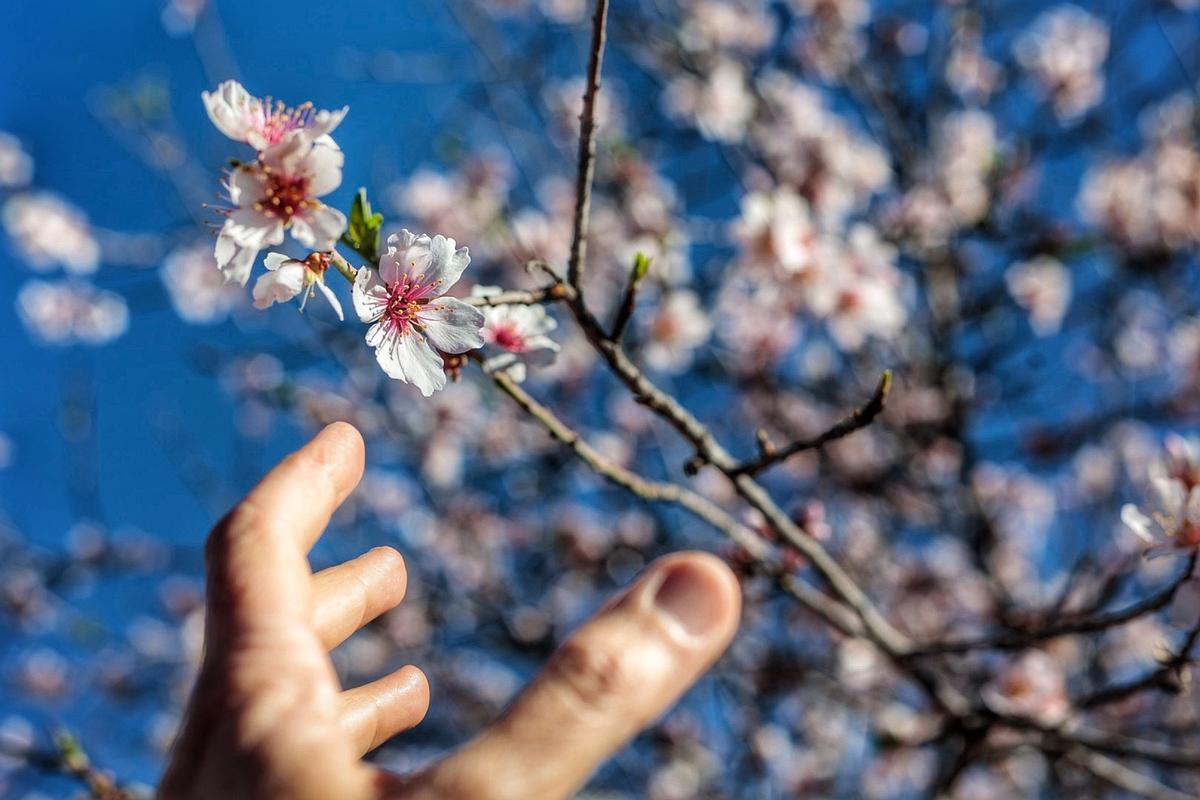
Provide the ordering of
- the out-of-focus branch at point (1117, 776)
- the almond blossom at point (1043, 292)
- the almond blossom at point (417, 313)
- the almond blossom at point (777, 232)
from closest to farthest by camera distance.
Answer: the almond blossom at point (417, 313) < the out-of-focus branch at point (1117, 776) < the almond blossom at point (777, 232) < the almond blossom at point (1043, 292)

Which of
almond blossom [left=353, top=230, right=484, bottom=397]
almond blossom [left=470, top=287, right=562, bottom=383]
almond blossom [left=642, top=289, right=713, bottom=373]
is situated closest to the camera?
almond blossom [left=353, top=230, right=484, bottom=397]

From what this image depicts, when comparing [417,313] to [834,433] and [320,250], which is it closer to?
[320,250]

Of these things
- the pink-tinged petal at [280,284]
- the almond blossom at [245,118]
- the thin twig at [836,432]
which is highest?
the almond blossom at [245,118]

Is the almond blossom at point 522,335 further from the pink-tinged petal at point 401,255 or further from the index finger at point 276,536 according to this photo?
the index finger at point 276,536

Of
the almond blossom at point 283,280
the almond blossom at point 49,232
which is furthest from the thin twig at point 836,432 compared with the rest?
the almond blossom at point 49,232

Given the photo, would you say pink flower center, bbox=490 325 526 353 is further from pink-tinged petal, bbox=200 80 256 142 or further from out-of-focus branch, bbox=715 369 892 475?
pink-tinged petal, bbox=200 80 256 142

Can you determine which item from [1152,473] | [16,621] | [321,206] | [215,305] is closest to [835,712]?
→ [1152,473]

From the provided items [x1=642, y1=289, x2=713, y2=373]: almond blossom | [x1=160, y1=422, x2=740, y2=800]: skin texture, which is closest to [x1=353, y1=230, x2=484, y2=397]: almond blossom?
[x1=160, y1=422, x2=740, y2=800]: skin texture
